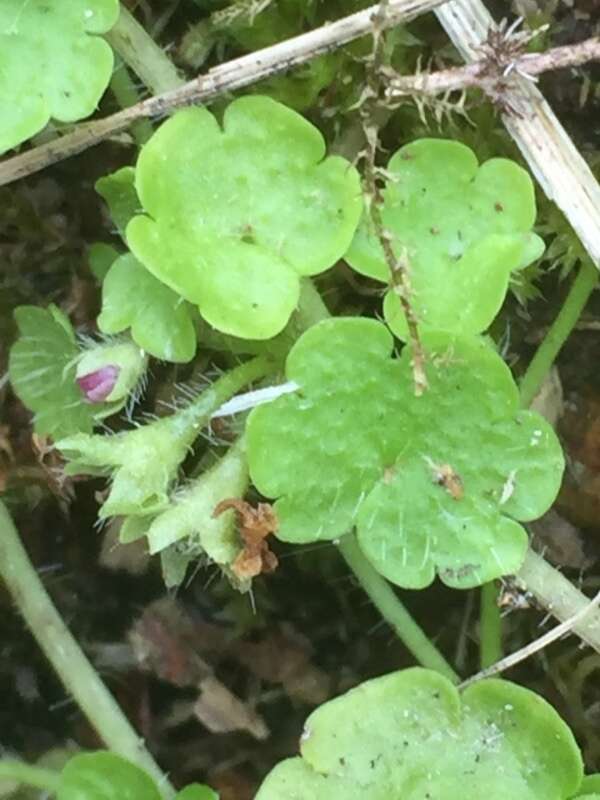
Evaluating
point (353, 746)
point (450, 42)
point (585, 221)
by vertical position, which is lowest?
point (353, 746)

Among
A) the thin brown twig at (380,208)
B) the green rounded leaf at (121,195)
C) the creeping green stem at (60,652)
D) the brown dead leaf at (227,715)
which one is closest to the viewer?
the thin brown twig at (380,208)

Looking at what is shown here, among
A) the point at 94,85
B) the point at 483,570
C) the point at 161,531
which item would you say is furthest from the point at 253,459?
the point at 94,85

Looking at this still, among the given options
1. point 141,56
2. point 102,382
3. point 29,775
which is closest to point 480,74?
point 141,56

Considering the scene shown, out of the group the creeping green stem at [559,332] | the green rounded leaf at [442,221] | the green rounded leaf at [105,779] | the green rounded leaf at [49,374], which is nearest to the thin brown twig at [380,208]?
the green rounded leaf at [442,221]

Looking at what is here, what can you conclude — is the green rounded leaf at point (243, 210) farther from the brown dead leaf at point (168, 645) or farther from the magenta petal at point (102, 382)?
the brown dead leaf at point (168, 645)

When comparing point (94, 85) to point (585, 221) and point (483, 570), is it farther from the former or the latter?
point (483, 570)

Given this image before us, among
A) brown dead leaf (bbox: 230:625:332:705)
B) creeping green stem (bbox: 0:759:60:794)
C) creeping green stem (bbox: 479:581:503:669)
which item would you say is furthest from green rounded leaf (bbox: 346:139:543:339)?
creeping green stem (bbox: 0:759:60:794)

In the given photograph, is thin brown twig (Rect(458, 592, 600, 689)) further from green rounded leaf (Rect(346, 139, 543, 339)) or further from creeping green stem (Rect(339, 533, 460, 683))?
green rounded leaf (Rect(346, 139, 543, 339))
